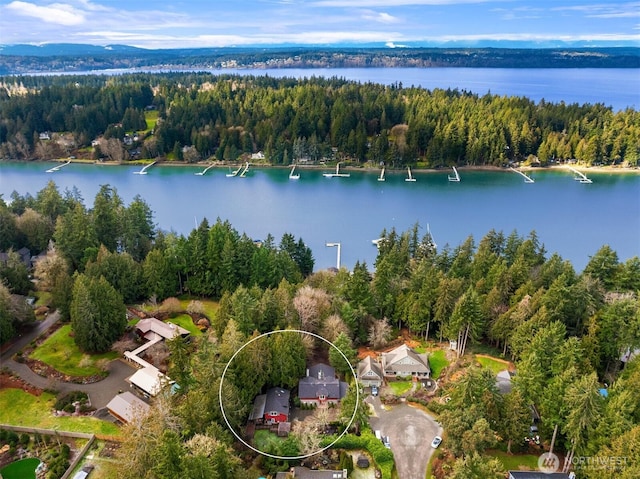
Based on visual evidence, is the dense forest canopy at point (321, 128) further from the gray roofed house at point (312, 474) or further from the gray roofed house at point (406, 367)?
the gray roofed house at point (312, 474)

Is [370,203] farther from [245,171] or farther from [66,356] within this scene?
[66,356]

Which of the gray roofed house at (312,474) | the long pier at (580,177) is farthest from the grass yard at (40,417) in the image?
the long pier at (580,177)

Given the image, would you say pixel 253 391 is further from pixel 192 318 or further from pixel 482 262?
pixel 482 262

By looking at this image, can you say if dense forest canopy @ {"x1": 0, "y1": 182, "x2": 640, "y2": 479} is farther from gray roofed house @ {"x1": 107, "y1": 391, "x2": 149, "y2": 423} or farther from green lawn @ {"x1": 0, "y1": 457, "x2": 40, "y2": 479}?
green lawn @ {"x1": 0, "y1": 457, "x2": 40, "y2": 479}

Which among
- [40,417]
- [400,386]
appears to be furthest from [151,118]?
[400,386]

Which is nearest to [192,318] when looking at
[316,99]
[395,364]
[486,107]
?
[395,364]

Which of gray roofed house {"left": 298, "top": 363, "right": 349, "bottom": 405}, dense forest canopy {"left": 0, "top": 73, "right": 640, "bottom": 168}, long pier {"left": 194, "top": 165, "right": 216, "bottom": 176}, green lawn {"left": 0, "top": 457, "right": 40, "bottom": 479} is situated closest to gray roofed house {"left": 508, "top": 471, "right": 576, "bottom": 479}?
gray roofed house {"left": 298, "top": 363, "right": 349, "bottom": 405}
